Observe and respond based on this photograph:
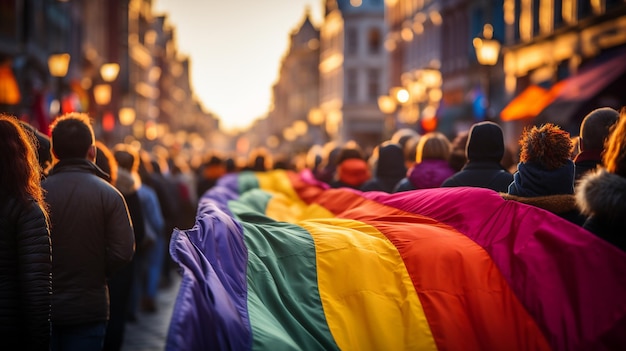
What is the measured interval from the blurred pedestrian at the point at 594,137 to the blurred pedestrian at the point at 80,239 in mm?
3303

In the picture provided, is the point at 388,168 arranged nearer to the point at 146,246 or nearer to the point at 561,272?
the point at 146,246

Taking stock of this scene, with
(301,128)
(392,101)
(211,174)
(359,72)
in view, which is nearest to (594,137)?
(211,174)

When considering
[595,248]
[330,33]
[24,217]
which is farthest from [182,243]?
[330,33]

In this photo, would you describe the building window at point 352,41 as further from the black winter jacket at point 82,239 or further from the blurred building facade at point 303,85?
the black winter jacket at point 82,239

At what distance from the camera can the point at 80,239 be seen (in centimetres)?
684

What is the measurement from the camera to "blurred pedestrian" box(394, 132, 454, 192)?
916 cm

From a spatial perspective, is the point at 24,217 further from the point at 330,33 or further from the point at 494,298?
the point at 330,33

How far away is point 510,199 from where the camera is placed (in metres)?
6.21

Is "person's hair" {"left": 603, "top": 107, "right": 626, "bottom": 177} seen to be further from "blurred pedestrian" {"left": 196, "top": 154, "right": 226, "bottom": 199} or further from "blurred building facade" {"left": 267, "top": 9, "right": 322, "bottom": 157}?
"blurred building facade" {"left": 267, "top": 9, "right": 322, "bottom": 157}

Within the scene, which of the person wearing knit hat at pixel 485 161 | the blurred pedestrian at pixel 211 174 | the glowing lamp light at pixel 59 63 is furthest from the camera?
the glowing lamp light at pixel 59 63

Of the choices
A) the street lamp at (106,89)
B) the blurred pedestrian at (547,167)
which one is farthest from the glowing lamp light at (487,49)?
the blurred pedestrian at (547,167)

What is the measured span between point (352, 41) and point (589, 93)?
59660 mm

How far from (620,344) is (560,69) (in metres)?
24.0

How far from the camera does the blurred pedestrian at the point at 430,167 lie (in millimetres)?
9164
